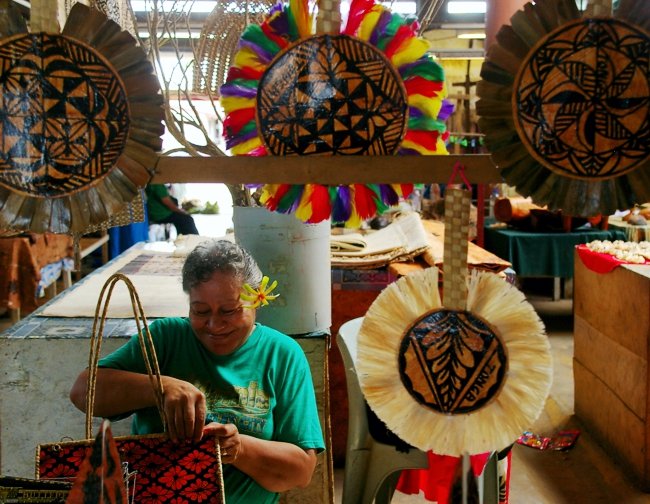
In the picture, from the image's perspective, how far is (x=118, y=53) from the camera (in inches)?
29.0

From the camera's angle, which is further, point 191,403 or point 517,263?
point 517,263

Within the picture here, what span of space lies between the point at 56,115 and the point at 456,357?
515mm

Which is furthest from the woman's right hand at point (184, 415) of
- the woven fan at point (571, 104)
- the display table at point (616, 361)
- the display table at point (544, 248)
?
the display table at point (544, 248)

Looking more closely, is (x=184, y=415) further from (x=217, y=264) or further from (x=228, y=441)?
(x=217, y=264)

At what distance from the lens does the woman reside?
1370mm

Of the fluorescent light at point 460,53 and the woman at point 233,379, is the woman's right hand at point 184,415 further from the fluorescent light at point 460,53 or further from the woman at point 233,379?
the fluorescent light at point 460,53

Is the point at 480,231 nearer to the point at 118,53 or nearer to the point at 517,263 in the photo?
the point at 517,263

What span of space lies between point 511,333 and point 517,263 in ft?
14.9

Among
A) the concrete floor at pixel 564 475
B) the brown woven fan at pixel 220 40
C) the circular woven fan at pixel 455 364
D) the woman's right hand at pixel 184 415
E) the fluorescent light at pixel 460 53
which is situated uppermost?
the fluorescent light at pixel 460 53

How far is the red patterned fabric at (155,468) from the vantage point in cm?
92

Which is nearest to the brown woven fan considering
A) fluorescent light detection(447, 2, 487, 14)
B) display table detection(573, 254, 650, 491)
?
display table detection(573, 254, 650, 491)

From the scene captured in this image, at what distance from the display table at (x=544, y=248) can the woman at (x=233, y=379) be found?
153 inches

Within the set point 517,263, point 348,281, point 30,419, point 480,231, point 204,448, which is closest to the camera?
point 204,448

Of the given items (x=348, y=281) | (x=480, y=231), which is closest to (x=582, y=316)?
(x=480, y=231)
